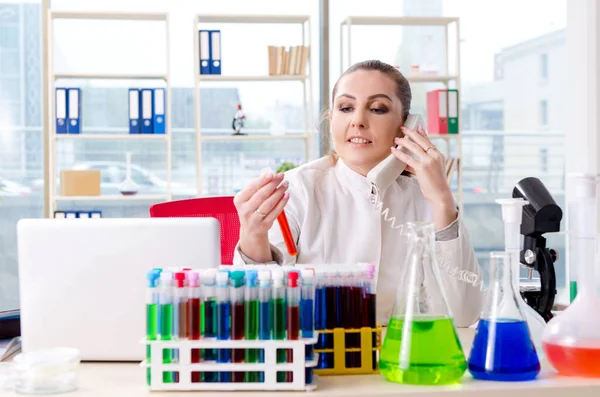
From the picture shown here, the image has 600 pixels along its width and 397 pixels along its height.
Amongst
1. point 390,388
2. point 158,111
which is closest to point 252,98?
point 158,111

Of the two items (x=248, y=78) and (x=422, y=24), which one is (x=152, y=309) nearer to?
(x=248, y=78)

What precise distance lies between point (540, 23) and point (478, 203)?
4.43 feet

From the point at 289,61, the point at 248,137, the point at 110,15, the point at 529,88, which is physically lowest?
the point at 248,137

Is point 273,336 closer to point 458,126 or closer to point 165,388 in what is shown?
point 165,388

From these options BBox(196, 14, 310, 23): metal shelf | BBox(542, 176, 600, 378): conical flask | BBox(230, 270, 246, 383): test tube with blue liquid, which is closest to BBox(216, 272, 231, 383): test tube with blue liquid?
BBox(230, 270, 246, 383): test tube with blue liquid

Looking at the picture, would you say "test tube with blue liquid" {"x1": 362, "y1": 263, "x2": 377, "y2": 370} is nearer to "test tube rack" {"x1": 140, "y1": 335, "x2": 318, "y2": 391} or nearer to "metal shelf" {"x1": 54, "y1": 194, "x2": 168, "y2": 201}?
"test tube rack" {"x1": 140, "y1": 335, "x2": 318, "y2": 391}

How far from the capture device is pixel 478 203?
5855 mm

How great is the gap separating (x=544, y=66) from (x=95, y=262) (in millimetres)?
5018

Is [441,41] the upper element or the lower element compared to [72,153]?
upper

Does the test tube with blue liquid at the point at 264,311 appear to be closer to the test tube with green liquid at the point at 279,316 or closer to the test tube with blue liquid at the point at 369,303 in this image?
the test tube with green liquid at the point at 279,316

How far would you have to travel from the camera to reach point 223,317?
1.14 metres

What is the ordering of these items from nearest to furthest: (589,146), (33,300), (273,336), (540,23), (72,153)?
(273,336), (33,300), (589,146), (72,153), (540,23)

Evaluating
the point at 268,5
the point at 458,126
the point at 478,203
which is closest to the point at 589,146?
the point at 458,126

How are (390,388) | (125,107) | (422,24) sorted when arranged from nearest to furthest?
(390,388), (125,107), (422,24)
